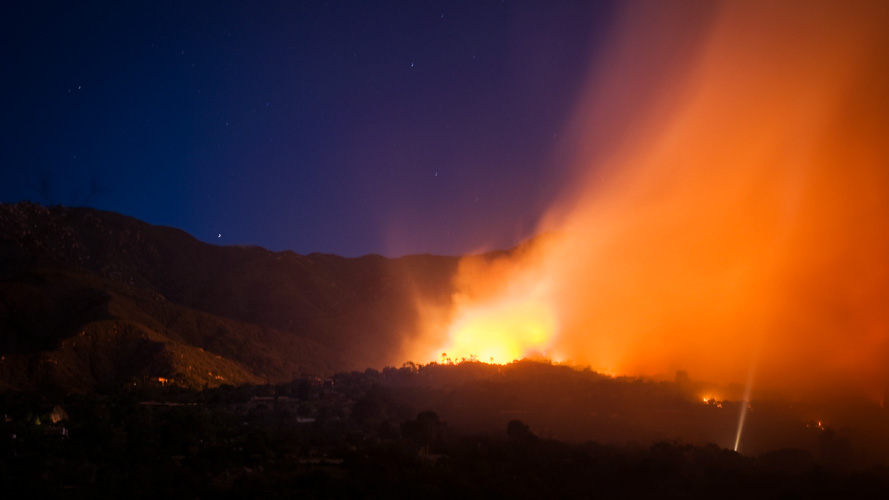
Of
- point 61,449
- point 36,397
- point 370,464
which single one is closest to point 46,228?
point 36,397

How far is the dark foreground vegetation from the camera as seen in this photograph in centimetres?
2241

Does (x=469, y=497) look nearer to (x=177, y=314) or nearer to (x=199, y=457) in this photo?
(x=199, y=457)

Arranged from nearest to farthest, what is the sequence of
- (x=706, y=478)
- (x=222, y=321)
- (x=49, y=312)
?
(x=706, y=478) → (x=49, y=312) → (x=222, y=321)

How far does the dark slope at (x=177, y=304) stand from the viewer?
171 ft

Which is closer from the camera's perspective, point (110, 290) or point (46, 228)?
point (110, 290)

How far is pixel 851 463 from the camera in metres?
34.2

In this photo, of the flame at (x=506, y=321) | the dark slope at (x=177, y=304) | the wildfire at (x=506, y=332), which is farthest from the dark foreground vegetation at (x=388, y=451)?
the flame at (x=506, y=321)

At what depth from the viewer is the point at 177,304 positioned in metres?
75.1

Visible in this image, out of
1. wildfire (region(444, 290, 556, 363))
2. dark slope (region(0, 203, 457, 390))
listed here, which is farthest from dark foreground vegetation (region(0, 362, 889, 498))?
wildfire (region(444, 290, 556, 363))

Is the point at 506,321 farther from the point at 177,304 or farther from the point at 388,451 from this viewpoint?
the point at 177,304

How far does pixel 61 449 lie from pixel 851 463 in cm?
3567

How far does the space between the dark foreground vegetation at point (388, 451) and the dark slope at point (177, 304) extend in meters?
11.5

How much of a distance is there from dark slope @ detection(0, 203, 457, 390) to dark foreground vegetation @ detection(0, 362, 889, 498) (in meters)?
11.5

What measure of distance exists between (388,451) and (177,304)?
180 feet
